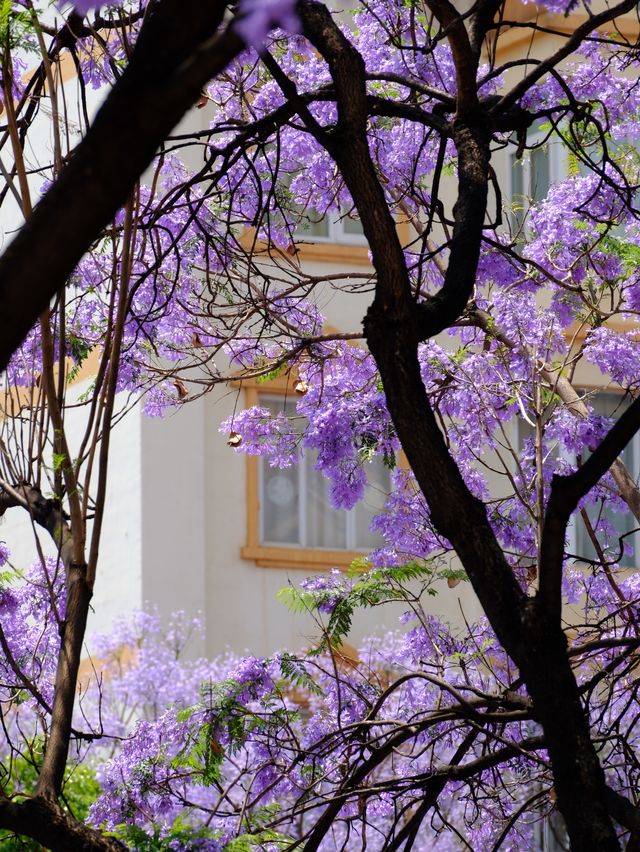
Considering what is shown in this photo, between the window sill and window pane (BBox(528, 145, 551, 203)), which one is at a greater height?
window pane (BBox(528, 145, 551, 203))

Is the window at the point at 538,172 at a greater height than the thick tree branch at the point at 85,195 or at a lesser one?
greater

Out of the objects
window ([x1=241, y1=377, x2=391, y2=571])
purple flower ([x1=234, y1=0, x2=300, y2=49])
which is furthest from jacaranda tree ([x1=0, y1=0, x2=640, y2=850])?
window ([x1=241, y1=377, x2=391, y2=571])

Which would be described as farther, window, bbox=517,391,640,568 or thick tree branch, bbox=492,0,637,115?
window, bbox=517,391,640,568

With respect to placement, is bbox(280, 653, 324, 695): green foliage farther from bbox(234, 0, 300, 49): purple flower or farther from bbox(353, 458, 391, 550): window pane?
bbox(353, 458, 391, 550): window pane

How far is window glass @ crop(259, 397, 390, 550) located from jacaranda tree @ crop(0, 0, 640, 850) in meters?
1.93

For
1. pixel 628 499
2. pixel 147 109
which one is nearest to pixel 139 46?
pixel 147 109

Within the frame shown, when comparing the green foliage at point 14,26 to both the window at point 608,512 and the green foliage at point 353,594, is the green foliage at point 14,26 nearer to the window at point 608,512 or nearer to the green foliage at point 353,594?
the green foliage at point 353,594

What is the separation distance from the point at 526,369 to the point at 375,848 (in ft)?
24.6

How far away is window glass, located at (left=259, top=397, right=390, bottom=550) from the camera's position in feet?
57.2

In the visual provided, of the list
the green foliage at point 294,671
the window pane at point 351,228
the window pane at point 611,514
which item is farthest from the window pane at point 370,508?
the green foliage at point 294,671

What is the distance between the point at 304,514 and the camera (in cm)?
1744

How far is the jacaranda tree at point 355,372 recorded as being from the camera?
3.86 meters

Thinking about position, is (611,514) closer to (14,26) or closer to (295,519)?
(295,519)

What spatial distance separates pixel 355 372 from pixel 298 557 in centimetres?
782
